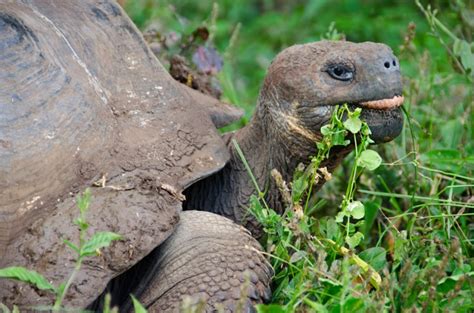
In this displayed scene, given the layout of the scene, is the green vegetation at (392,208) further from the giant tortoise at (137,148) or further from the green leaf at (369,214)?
the giant tortoise at (137,148)

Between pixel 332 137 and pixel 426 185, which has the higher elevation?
pixel 332 137

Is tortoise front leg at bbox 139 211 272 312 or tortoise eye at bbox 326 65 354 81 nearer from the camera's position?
tortoise front leg at bbox 139 211 272 312

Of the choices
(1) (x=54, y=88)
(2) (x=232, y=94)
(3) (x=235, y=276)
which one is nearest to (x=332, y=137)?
(3) (x=235, y=276)

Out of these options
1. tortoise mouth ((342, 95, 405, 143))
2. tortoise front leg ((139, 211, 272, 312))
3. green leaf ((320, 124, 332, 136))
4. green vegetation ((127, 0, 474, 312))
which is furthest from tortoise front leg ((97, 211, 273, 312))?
tortoise mouth ((342, 95, 405, 143))

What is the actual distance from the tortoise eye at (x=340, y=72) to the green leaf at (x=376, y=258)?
613mm

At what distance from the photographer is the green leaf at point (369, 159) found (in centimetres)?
331

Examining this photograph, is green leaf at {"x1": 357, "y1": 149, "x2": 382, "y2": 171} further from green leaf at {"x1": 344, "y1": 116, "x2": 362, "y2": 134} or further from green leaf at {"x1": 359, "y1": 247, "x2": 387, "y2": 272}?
green leaf at {"x1": 359, "y1": 247, "x2": 387, "y2": 272}

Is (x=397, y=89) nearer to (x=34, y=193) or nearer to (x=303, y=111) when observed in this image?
(x=303, y=111)

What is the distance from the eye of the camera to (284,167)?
380cm

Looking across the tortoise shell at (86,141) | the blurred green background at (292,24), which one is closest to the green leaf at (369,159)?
the tortoise shell at (86,141)

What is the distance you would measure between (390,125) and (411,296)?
0.67 meters

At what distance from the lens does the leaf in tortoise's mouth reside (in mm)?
3496

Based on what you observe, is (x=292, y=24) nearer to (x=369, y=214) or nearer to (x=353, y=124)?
(x=369, y=214)

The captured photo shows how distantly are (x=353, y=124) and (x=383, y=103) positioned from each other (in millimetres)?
211
